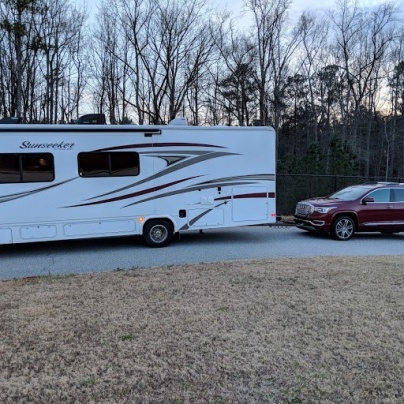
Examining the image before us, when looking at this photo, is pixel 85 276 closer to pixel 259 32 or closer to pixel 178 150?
pixel 178 150

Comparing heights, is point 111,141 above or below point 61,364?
above

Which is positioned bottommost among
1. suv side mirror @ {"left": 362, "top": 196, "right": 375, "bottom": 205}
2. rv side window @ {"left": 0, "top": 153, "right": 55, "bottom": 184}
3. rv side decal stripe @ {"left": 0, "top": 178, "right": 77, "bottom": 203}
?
suv side mirror @ {"left": 362, "top": 196, "right": 375, "bottom": 205}

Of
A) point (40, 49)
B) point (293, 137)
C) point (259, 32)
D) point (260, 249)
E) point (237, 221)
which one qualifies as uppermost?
point (259, 32)

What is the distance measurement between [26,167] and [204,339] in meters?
6.66

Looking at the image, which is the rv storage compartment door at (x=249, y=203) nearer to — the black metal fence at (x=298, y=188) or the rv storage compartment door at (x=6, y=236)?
the rv storage compartment door at (x=6, y=236)

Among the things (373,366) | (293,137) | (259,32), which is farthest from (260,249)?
(293,137)

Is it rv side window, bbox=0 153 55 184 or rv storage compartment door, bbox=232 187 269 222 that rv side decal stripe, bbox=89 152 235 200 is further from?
rv side window, bbox=0 153 55 184

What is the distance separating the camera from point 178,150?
32.5ft

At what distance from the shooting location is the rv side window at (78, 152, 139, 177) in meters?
9.25

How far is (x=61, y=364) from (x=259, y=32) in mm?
28459

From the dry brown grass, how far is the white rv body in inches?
122

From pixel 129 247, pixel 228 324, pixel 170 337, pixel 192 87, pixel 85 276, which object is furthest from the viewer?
pixel 192 87

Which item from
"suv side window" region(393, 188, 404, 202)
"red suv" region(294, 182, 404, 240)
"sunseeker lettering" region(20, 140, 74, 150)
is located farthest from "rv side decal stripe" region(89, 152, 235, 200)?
"suv side window" region(393, 188, 404, 202)

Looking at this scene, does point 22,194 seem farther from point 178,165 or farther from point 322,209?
point 322,209
